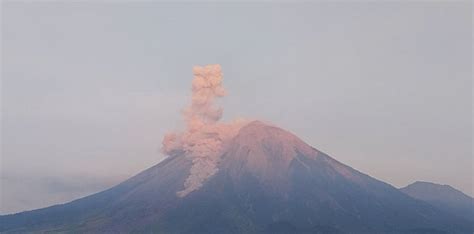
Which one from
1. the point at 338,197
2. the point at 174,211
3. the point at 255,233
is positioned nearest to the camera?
the point at 255,233

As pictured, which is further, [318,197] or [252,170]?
[252,170]

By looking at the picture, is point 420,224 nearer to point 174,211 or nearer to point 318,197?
point 318,197

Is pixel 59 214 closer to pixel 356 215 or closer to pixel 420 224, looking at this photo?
pixel 356 215

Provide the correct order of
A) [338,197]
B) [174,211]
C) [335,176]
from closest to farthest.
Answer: [174,211] < [338,197] < [335,176]

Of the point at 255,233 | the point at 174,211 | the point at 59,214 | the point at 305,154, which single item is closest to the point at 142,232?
the point at 174,211

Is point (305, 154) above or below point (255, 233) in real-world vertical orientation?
above

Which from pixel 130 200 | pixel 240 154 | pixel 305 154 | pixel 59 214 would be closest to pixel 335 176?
pixel 305 154
